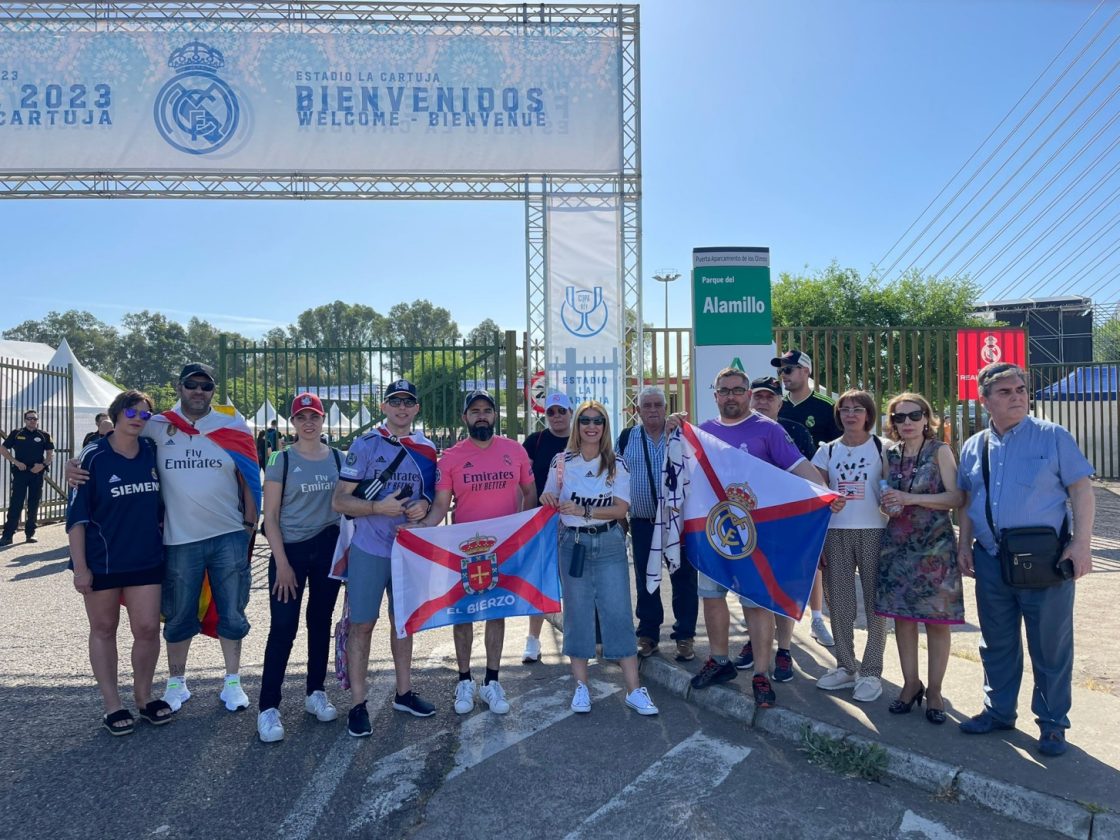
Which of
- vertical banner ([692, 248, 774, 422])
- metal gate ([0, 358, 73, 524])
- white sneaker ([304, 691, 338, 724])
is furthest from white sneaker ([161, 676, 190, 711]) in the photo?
metal gate ([0, 358, 73, 524])

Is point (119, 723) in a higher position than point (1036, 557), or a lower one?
lower

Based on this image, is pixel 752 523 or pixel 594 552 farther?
pixel 752 523

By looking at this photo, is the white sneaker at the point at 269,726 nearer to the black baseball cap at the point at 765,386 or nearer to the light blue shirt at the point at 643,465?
the light blue shirt at the point at 643,465

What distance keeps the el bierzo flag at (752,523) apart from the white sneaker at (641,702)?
85 centimetres

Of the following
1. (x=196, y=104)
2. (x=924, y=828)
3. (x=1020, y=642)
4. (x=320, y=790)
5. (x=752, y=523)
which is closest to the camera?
(x=924, y=828)

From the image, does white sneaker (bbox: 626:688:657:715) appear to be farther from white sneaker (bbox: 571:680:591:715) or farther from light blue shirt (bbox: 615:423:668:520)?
light blue shirt (bbox: 615:423:668:520)

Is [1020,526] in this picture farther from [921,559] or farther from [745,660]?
[745,660]

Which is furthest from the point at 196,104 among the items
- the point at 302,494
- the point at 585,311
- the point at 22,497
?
the point at 302,494

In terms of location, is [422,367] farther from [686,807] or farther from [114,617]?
[686,807]

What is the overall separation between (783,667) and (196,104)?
9921 mm

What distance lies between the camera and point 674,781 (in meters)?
3.81

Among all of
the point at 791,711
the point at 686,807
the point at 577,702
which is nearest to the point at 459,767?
the point at 577,702

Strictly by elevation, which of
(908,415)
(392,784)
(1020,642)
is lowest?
(392,784)

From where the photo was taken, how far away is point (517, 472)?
4836 mm
